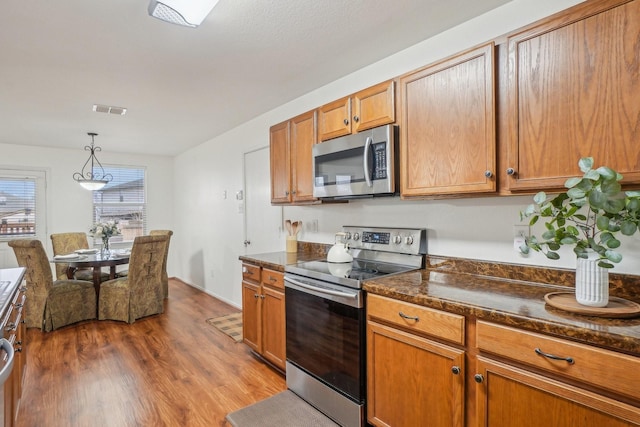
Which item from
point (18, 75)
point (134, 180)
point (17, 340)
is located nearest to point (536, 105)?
point (17, 340)

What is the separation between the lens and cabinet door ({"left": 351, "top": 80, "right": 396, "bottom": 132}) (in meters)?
2.00

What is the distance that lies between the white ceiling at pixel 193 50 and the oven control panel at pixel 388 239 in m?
1.24

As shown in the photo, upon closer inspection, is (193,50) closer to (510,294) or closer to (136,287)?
(510,294)

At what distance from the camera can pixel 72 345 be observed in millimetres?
3211

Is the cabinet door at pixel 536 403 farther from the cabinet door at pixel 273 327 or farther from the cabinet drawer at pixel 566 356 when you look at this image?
the cabinet door at pixel 273 327

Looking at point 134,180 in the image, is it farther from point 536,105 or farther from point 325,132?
point 536,105

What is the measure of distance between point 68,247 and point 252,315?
3.58 m

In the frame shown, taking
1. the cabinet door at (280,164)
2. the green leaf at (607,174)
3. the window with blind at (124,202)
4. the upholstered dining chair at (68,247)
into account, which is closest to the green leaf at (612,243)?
the green leaf at (607,174)

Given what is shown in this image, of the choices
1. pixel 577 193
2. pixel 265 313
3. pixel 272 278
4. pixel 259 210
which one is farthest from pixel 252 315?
pixel 577 193

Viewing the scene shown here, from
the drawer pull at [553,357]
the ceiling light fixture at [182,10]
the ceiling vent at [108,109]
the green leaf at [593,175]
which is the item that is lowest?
the drawer pull at [553,357]

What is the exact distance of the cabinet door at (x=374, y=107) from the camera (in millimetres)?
1995

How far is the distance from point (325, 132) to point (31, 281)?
365cm

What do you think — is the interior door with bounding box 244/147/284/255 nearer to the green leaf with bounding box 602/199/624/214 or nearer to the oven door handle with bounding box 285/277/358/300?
the oven door handle with bounding box 285/277/358/300

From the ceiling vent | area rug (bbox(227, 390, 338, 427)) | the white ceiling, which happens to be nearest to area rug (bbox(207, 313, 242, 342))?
area rug (bbox(227, 390, 338, 427))
